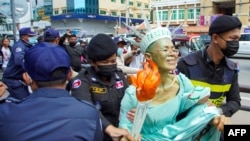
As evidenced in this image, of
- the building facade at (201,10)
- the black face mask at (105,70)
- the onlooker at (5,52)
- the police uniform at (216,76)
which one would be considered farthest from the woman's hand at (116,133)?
the building facade at (201,10)

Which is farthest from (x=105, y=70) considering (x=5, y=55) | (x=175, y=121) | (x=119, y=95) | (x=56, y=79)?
(x=5, y=55)

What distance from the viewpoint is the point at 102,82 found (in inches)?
87.2

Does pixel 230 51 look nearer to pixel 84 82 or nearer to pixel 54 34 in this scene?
pixel 84 82

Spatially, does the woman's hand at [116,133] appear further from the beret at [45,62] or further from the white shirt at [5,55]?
the white shirt at [5,55]

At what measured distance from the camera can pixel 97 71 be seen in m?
2.24

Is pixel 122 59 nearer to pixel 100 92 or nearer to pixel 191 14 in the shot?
pixel 100 92

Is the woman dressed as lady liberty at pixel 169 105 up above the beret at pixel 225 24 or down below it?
below

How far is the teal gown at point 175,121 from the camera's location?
1.71 m

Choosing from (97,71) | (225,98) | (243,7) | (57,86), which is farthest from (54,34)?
(243,7)

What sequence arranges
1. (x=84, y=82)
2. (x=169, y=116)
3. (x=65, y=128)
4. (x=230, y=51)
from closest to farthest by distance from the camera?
(x=65, y=128) < (x=169, y=116) < (x=84, y=82) < (x=230, y=51)

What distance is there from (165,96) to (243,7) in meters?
40.4

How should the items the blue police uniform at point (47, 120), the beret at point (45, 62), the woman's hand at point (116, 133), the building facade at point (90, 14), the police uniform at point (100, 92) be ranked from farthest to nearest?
the building facade at point (90, 14), the police uniform at point (100, 92), the woman's hand at point (116, 133), the beret at point (45, 62), the blue police uniform at point (47, 120)

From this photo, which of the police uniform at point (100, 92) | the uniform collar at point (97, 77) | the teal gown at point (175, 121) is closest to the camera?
the teal gown at point (175, 121)

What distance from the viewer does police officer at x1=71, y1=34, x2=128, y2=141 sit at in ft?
6.94
